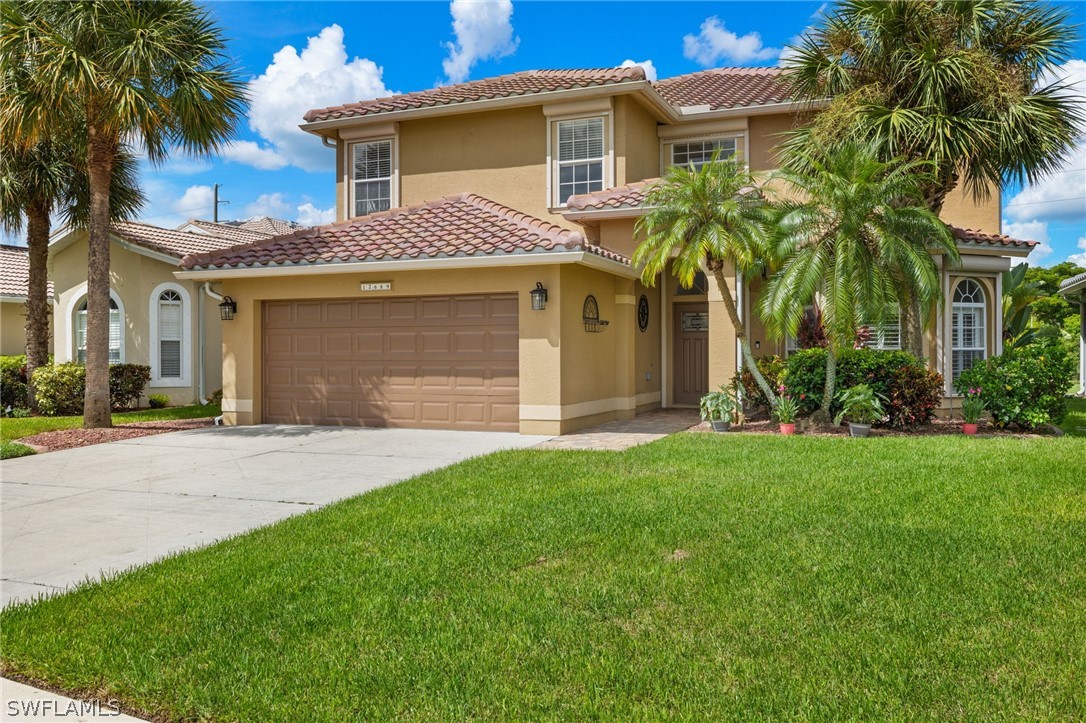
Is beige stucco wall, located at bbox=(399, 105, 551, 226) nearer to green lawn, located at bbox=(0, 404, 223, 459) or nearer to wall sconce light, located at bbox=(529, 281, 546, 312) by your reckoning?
wall sconce light, located at bbox=(529, 281, 546, 312)

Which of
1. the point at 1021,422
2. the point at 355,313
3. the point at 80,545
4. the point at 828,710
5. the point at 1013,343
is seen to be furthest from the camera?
the point at 1013,343

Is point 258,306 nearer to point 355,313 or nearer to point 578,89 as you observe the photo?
point 355,313

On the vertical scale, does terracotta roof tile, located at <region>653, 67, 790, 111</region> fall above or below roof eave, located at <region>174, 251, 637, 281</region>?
above

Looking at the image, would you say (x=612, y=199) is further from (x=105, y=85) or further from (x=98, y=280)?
(x=98, y=280)

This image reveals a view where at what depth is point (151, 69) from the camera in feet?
43.2

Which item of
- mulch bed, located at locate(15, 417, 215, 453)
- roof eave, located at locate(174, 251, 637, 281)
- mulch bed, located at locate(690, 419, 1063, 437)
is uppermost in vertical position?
roof eave, located at locate(174, 251, 637, 281)

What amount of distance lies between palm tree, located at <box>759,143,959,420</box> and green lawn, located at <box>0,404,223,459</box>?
1183 centimetres

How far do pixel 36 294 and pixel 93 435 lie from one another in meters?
6.75

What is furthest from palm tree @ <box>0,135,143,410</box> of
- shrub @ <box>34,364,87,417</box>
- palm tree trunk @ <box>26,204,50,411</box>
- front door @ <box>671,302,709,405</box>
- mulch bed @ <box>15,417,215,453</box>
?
front door @ <box>671,302,709,405</box>

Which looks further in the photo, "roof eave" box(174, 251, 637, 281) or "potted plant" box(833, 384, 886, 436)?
"roof eave" box(174, 251, 637, 281)

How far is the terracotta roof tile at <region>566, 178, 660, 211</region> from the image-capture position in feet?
47.3

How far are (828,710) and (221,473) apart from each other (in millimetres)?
8227

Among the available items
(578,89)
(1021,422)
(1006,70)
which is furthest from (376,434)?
(1006,70)

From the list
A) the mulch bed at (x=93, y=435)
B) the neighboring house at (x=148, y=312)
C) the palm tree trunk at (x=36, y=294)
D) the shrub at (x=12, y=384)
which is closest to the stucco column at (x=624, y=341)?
the mulch bed at (x=93, y=435)
